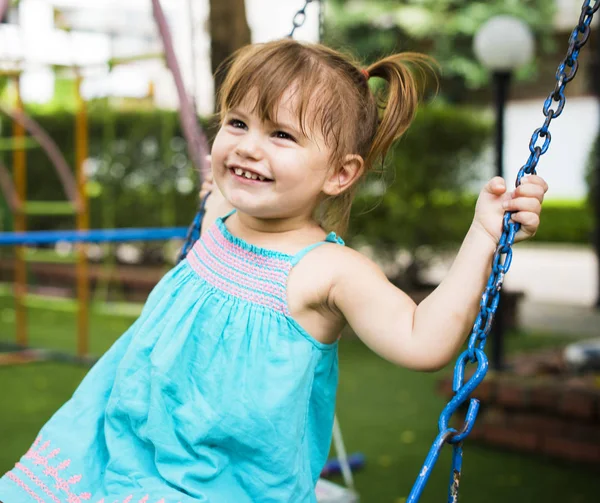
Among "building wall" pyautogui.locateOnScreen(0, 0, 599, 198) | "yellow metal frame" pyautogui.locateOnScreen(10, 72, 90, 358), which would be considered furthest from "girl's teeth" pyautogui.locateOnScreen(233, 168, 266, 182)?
"yellow metal frame" pyautogui.locateOnScreen(10, 72, 90, 358)

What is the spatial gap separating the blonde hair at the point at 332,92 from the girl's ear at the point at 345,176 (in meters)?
0.02

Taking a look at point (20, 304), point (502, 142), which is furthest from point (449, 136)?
point (20, 304)

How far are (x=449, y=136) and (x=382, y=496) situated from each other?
4964 mm

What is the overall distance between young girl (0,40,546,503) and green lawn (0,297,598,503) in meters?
1.95

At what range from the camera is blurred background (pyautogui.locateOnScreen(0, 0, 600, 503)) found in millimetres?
3811

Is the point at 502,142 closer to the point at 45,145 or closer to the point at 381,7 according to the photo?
the point at 45,145

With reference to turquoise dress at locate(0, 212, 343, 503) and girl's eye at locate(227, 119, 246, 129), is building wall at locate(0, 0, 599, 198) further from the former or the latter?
turquoise dress at locate(0, 212, 343, 503)

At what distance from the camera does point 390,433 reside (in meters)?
4.29

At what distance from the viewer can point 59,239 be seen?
4.18 m

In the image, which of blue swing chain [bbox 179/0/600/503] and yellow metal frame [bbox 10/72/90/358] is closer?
blue swing chain [bbox 179/0/600/503]

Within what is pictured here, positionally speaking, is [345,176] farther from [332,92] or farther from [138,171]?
[138,171]

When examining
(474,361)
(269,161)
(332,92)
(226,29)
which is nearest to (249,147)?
(269,161)

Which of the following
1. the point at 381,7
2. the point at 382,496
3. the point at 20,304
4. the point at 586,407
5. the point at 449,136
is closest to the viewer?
the point at 382,496

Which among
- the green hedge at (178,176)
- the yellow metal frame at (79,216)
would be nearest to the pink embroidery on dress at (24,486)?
the yellow metal frame at (79,216)
